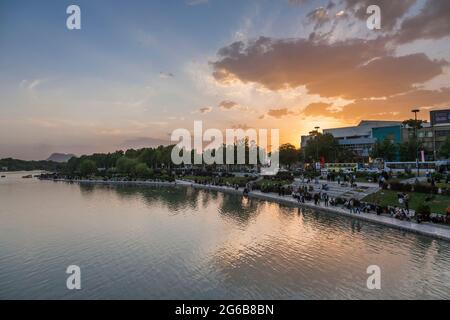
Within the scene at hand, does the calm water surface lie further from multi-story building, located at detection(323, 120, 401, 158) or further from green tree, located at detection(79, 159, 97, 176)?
green tree, located at detection(79, 159, 97, 176)

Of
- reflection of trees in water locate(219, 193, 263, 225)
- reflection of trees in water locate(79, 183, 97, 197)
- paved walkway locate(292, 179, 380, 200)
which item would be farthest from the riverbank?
reflection of trees in water locate(79, 183, 97, 197)

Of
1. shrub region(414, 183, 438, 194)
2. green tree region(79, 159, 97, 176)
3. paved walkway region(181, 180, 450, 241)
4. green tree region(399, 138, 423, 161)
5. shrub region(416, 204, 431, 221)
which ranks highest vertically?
green tree region(399, 138, 423, 161)

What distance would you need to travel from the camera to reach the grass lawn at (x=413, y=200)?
96.0ft

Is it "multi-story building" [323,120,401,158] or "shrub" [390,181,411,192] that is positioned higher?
"multi-story building" [323,120,401,158]

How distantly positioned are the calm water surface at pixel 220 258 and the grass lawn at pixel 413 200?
6.00 meters

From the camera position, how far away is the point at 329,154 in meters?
96.3

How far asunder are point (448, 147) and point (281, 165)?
53158mm

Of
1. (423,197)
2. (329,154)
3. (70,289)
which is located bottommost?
(70,289)

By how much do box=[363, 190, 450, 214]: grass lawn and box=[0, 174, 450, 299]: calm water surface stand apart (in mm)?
5996

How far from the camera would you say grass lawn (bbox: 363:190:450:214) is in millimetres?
29272

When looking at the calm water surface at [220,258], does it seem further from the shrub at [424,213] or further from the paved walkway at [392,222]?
the shrub at [424,213]

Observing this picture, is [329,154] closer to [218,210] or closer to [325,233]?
[218,210]

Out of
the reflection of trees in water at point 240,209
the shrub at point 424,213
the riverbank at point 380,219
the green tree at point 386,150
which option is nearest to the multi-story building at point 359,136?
the green tree at point 386,150
